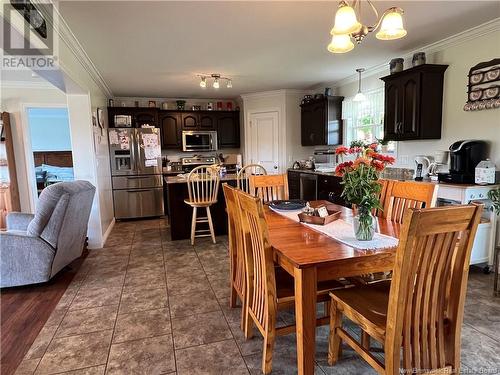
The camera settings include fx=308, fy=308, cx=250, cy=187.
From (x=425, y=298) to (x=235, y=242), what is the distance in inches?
53.6

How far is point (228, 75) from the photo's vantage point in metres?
4.72

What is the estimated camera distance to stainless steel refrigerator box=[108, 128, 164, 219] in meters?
5.58

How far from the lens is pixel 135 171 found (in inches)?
224

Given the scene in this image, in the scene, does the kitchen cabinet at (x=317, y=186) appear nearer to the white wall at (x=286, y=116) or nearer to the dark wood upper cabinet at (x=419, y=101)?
the white wall at (x=286, y=116)

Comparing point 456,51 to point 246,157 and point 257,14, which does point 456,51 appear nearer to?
point 257,14

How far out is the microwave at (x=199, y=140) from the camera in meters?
6.58

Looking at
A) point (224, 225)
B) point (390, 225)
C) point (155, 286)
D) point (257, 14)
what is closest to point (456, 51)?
point (257, 14)

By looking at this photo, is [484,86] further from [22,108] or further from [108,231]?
[22,108]

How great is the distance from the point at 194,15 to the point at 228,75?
212cm

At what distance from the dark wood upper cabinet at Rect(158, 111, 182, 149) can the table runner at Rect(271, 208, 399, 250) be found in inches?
190

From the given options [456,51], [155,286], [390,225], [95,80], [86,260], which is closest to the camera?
[390,225]

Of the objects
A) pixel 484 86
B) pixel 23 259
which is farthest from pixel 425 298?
pixel 23 259

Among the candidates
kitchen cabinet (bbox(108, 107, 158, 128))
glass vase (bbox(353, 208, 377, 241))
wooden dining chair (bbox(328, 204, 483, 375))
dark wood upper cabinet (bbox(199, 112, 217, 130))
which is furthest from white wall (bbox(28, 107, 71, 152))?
wooden dining chair (bbox(328, 204, 483, 375))

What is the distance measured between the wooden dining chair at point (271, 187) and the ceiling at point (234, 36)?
142cm
